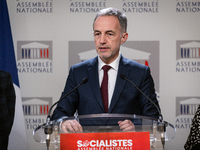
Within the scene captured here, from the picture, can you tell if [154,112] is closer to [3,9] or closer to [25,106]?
[25,106]

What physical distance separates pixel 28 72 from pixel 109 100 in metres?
1.51

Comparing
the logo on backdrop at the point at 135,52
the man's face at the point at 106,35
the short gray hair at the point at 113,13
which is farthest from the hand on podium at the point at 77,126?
the logo on backdrop at the point at 135,52

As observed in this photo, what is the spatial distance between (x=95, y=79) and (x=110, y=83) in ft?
0.44

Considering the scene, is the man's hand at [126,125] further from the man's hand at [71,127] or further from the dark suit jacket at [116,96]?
the dark suit jacket at [116,96]

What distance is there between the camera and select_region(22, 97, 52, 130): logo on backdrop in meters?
3.07

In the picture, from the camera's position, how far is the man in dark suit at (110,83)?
1.89m

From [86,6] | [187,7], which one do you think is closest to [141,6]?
[187,7]

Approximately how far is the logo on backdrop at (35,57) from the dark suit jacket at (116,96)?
42.2 inches

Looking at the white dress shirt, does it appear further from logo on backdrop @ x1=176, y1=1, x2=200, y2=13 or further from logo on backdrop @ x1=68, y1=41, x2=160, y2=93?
logo on backdrop @ x1=176, y1=1, x2=200, y2=13

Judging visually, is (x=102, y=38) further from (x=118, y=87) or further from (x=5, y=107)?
(x=5, y=107)

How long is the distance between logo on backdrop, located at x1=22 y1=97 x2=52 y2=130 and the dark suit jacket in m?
1.14

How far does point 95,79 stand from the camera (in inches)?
78.2

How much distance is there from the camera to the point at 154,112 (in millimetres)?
1823

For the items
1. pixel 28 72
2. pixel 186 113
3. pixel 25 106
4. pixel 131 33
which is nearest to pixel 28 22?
pixel 28 72
